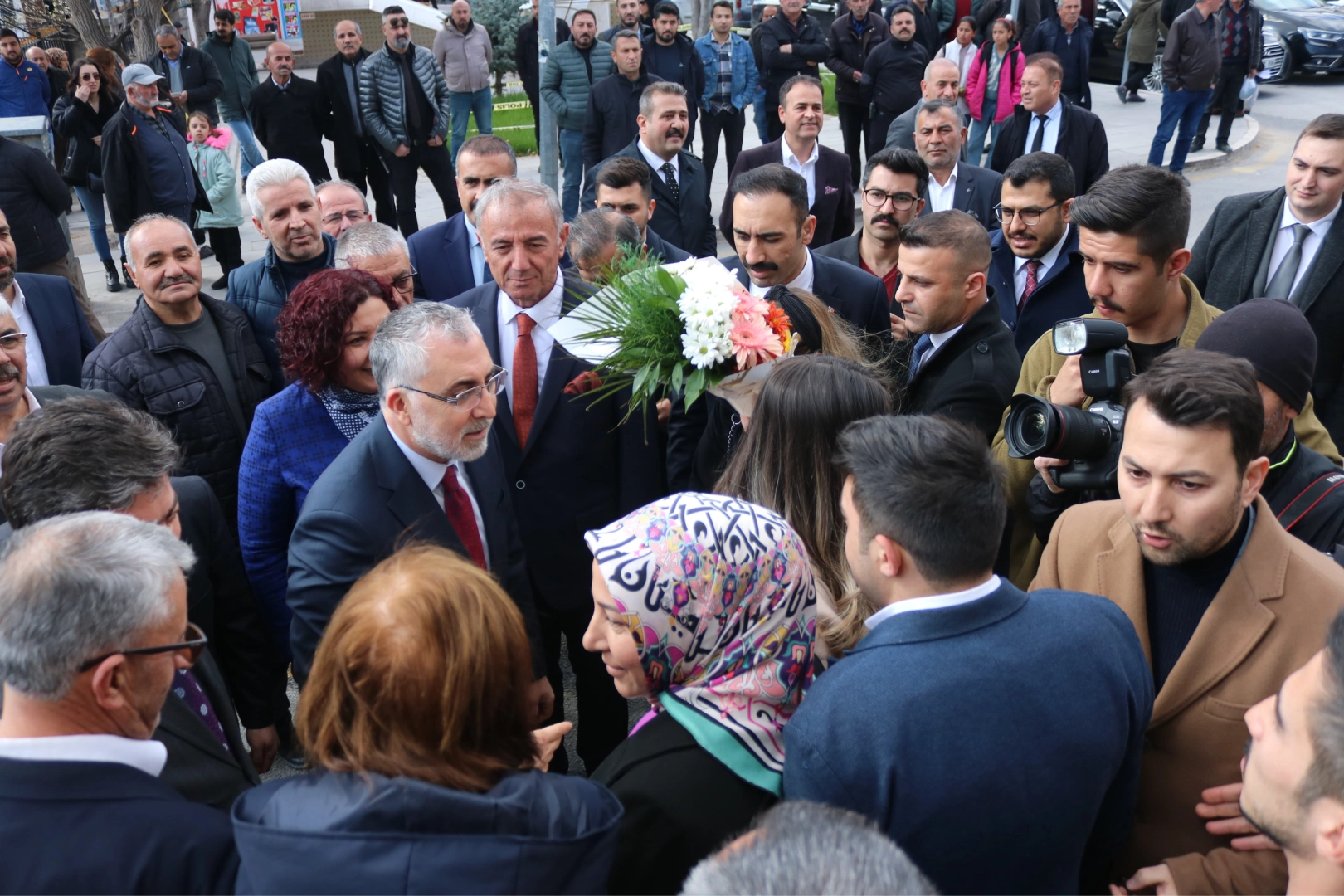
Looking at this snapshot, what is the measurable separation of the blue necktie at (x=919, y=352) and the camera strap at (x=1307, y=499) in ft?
4.34

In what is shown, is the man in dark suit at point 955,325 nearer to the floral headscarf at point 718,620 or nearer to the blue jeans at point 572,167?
the floral headscarf at point 718,620

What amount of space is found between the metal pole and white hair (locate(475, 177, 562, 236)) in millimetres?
5552

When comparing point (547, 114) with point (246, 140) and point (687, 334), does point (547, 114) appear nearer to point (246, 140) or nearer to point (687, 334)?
point (246, 140)

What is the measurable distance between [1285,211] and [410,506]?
3.96 m

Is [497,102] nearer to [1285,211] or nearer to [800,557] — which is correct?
[1285,211]

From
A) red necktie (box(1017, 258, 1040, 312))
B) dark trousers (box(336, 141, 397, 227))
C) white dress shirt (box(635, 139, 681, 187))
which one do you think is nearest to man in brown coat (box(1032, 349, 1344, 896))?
red necktie (box(1017, 258, 1040, 312))

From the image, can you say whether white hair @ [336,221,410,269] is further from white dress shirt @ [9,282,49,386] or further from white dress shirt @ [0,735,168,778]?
white dress shirt @ [0,735,168,778]

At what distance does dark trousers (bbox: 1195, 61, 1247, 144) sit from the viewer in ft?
40.0

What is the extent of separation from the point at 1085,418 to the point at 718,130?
9.45 meters

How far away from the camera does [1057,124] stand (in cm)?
738

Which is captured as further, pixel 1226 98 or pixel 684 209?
pixel 1226 98

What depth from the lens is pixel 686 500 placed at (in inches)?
74.3

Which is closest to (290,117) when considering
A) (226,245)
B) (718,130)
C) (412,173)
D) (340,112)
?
(340,112)

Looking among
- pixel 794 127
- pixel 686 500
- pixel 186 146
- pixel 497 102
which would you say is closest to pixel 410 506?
pixel 686 500
